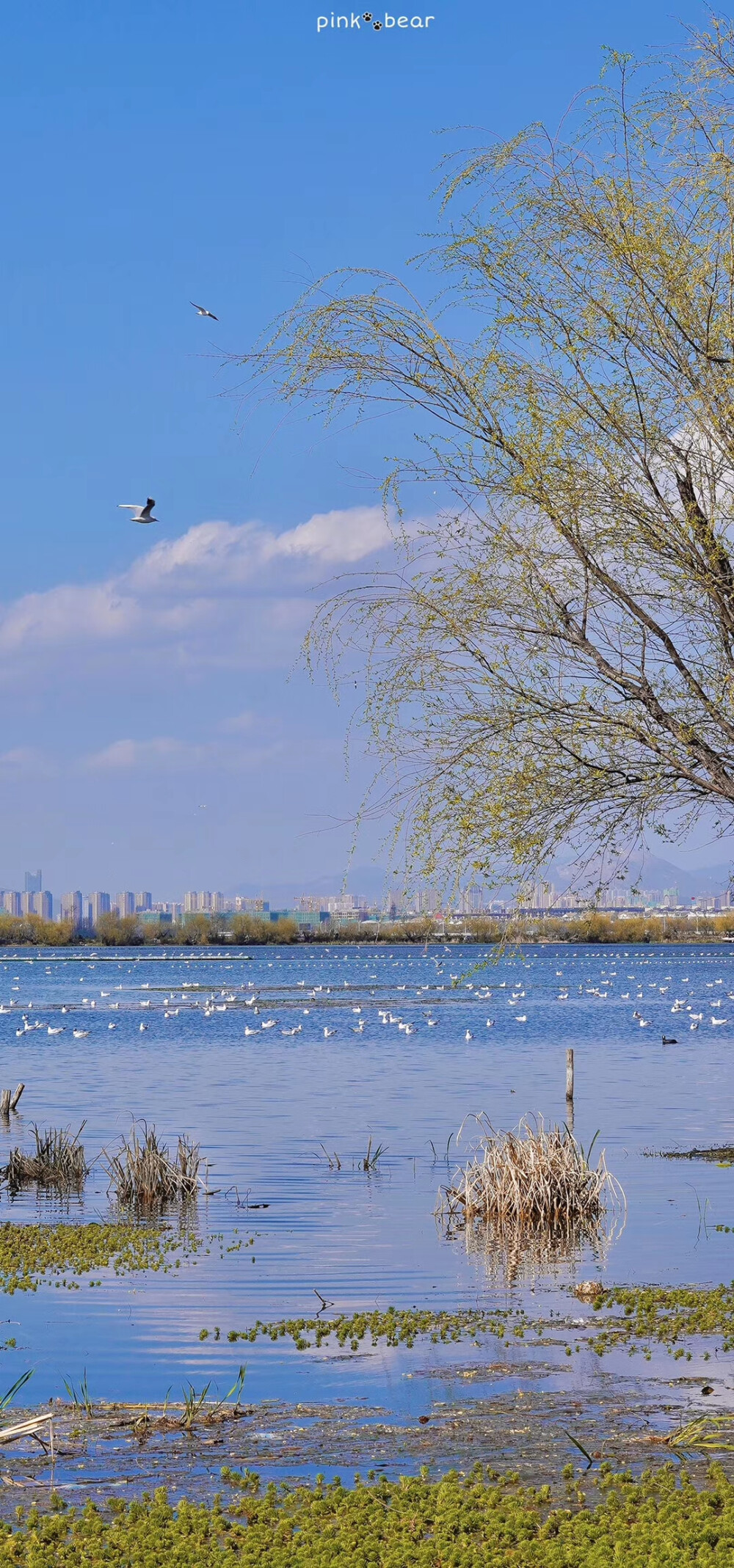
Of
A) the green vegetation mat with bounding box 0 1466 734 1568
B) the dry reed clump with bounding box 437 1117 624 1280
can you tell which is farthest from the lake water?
the green vegetation mat with bounding box 0 1466 734 1568

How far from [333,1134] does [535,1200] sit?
12.2 metres

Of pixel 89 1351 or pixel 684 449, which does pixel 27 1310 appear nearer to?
pixel 89 1351

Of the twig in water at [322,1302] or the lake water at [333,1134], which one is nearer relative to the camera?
the lake water at [333,1134]

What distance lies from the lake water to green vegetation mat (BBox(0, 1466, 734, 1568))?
277 cm

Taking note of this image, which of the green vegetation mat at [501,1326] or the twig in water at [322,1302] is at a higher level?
the green vegetation mat at [501,1326]

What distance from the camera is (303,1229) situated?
A: 20625 millimetres

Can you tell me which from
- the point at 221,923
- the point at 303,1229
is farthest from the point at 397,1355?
the point at 221,923

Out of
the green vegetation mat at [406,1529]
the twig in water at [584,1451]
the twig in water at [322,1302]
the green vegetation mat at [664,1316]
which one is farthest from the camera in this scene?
the twig in water at [322,1302]

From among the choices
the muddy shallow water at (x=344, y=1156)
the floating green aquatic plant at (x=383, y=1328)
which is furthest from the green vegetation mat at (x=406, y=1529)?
the floating green aquatic plant at (x=383, y=1328)

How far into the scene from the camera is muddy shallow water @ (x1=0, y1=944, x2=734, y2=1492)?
13.5 meters

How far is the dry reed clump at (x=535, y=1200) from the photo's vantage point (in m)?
19.5

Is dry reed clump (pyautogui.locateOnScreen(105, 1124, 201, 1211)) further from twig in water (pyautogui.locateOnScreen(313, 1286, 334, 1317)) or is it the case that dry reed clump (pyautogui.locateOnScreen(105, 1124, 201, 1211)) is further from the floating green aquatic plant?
the floating green aquatic plant

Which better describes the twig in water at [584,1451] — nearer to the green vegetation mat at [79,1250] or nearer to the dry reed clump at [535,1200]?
the green vegetation mat at [79,1250]

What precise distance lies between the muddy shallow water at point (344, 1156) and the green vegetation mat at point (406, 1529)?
1388mm
